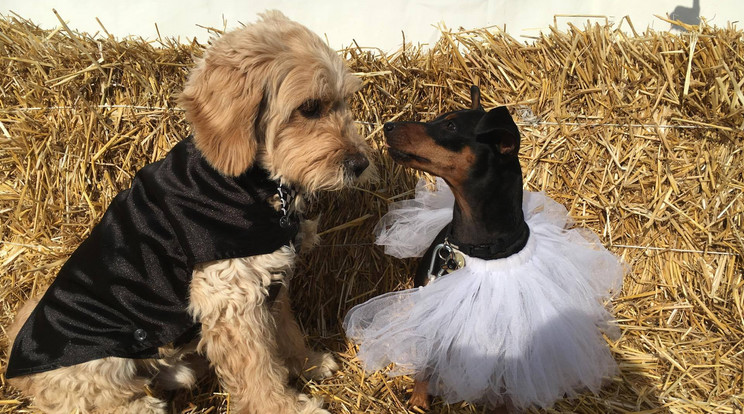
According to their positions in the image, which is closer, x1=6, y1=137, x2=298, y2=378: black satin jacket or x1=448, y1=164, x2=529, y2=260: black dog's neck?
x1=6, y1=137, x2=298, y2=378: black satin jacket

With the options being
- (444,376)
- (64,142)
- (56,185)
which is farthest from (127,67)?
(444,376)

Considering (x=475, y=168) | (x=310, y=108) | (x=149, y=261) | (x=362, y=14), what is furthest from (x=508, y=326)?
(x=362, y=14)

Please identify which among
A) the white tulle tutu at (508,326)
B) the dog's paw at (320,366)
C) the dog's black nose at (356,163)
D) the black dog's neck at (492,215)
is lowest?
the dog's paw at (320,366)

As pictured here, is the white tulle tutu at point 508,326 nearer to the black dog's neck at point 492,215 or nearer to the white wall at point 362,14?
the black dog's neck at point 492,215

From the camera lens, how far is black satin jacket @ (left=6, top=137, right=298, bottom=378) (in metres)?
2.00

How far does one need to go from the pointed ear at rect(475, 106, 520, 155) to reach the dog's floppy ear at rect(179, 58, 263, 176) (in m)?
1.00

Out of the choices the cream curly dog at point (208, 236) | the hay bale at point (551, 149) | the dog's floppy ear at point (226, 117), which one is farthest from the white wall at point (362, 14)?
the dog's floppy ear at point (226, 117)

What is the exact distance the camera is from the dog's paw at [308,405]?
7.86 feet

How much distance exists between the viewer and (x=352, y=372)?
285 cm

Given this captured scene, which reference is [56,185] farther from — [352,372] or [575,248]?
[575,248]

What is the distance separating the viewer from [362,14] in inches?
133

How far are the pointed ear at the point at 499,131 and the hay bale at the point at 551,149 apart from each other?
0.96 m

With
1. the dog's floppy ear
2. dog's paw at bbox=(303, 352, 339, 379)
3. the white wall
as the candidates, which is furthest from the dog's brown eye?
dog's paw at bbox=(303, 352, 339, 379)

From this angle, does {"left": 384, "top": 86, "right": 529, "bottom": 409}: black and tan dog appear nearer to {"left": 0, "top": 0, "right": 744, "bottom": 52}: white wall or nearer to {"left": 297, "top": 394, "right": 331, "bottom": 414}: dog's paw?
{"left": 297, "top": 394, "right": 331, "bottom": 414}: dog's paw
